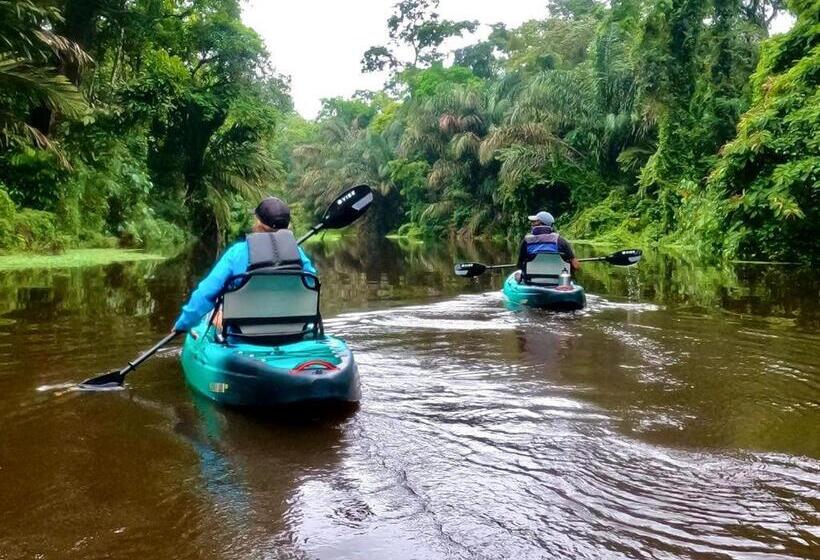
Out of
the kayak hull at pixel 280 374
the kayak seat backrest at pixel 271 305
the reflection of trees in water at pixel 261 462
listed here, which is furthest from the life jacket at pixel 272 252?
the reflection of trees in water at pixel 261 462

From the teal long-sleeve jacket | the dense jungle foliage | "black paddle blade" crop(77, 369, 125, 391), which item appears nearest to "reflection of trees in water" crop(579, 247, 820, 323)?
the dense jungle foliage

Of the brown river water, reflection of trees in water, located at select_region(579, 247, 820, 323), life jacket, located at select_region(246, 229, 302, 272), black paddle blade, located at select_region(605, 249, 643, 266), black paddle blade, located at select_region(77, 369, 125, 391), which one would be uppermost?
life jacket, located at select_region(246, 229, 302, 272)

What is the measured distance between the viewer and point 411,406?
4750mm

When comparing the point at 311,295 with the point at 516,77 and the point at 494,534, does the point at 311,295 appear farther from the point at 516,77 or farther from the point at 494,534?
the point at 516,77

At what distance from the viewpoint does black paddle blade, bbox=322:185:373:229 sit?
636 cm

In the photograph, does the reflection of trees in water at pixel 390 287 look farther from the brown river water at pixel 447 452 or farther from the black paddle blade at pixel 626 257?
the brown river water at pixel 447 452

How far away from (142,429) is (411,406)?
5.26 ft

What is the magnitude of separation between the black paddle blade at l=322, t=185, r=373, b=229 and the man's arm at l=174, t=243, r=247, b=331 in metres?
1.67

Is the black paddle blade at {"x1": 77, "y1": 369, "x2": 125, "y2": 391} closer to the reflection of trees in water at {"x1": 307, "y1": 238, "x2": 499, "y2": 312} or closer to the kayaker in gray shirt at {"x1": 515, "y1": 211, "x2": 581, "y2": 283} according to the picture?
the reflection of trees in water at {"x1": 307, "y1": 238, "x2": 499, "y2": 312}

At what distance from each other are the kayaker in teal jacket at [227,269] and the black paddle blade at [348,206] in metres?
1.39

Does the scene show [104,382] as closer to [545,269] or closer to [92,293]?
[545,269]

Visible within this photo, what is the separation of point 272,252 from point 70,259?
40.6ft

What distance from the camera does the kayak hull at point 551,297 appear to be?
8.74 metres

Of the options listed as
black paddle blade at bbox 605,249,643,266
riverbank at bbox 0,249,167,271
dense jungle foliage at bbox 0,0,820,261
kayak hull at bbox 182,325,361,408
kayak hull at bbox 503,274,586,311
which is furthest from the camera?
dense jungle foliage at bbox 0,0,820,261
